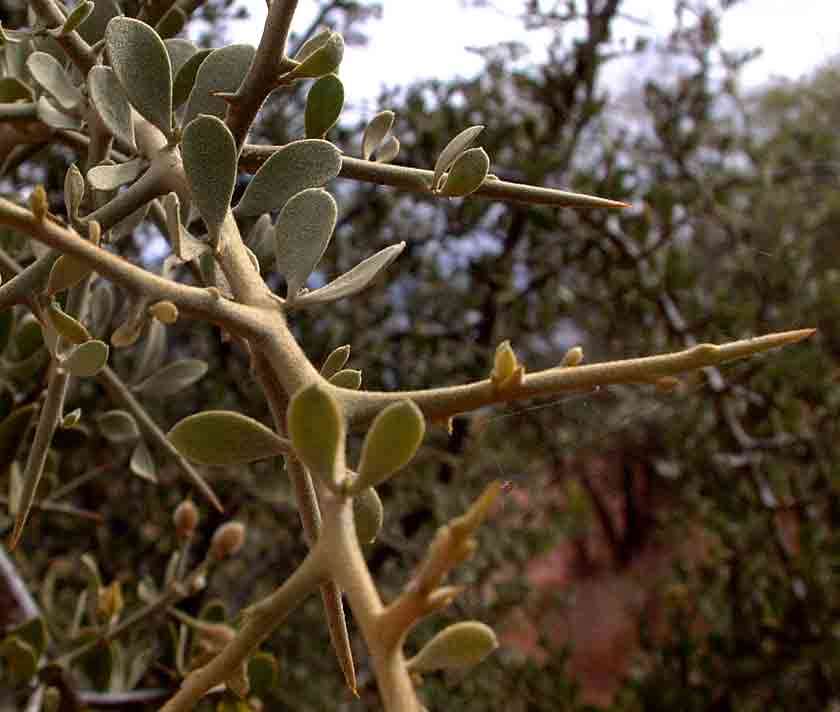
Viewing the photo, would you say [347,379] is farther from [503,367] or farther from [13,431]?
[13,431]

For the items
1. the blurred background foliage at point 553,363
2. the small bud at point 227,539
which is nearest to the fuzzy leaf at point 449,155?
the small bud at point 227,539

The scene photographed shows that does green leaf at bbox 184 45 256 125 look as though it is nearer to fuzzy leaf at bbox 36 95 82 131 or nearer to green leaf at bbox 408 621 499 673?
fuzzy leaf at bbox 36 95 82 131

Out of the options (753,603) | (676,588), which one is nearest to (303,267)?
(753,603)

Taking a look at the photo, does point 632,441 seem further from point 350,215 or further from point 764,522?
point 350,215

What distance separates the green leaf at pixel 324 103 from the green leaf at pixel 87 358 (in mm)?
135

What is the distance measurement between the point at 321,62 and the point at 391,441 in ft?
0.67

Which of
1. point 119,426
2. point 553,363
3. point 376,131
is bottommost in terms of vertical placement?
point 553,363

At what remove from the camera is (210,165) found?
0.31 m

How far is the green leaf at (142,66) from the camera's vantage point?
339mm

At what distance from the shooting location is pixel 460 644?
20cm

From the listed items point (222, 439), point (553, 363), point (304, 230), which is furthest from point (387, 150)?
point (553, 363)

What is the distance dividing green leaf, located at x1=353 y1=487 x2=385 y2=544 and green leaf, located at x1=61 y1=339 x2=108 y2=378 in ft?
0.34

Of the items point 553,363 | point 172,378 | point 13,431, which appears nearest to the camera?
point 13,431

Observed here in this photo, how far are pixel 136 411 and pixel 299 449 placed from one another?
428 millimetres
